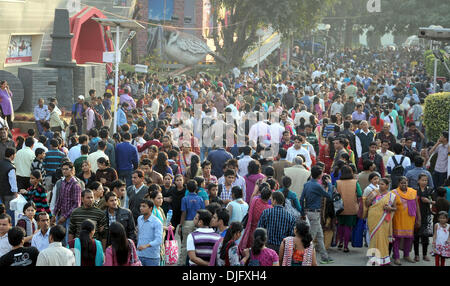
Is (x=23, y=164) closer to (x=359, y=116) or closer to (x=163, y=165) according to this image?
(x=163, y=165)

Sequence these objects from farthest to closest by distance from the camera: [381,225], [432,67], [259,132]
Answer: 1. [432,67]
2. [259,132]
3. [381,225]

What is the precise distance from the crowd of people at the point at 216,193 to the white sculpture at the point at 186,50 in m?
19.2

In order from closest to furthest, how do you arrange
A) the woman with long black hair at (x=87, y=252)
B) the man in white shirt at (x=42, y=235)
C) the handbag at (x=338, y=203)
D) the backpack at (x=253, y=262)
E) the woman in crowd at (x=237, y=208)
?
1. the backpack at (x=253, y=262)
2. the woman with long black hair at (x=87, y=252)
3. the man in white shirt at (x=42, y=235)
4. the woman in crowd at (x=237, y=208)
5. the handbag at (x=338, y=203)

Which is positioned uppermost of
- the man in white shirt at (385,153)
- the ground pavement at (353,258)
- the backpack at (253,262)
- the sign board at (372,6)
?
the sign board at (372,6)

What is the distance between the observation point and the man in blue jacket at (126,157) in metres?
13.1

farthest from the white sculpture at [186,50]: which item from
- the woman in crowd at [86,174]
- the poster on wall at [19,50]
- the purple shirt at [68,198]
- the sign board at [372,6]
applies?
the purple shirt at [68,198]

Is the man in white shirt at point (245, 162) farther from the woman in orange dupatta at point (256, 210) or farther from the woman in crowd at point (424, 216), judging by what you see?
the woman in orange dupatta at point (256, 210)

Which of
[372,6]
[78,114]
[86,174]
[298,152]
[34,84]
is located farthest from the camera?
[372,6]

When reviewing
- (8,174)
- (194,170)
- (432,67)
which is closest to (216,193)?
(194,170)

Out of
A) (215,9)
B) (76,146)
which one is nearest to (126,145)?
(76,146)

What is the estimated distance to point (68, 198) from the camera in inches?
399

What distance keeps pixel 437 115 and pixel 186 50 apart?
20.8m
